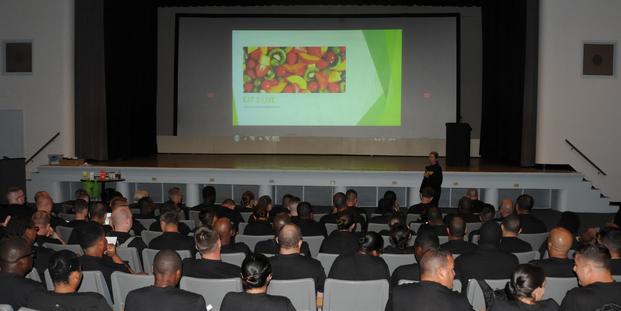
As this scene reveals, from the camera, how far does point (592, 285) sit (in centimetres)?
396

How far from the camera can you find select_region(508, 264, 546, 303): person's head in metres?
3.49

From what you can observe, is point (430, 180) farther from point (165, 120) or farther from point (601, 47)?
point (165, 120)

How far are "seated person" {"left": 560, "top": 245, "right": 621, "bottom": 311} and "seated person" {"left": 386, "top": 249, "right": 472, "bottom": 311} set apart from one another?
679 millimetres

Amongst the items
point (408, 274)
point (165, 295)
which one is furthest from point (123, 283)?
point (408, 274)

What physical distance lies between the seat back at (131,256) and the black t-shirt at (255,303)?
7.02 feet

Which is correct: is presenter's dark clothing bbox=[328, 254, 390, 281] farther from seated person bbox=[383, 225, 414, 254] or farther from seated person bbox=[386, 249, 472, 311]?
seated person bbox=[386, 249, 472, 311]

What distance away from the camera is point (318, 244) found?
673 centimetres

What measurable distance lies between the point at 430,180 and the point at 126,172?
6.35 m

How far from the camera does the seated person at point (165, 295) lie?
3.62 metres

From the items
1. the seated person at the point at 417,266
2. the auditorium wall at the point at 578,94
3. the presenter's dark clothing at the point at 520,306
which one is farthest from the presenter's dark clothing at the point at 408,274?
the auditorium wall at the point at 578,94

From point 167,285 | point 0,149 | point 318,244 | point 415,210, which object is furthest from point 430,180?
point 0,149

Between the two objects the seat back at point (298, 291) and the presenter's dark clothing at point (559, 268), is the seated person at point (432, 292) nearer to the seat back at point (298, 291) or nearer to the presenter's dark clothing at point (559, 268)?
the seat back at point (298, 291)

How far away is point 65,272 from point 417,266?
2401mm

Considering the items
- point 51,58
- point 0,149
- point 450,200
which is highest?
point 51,58
